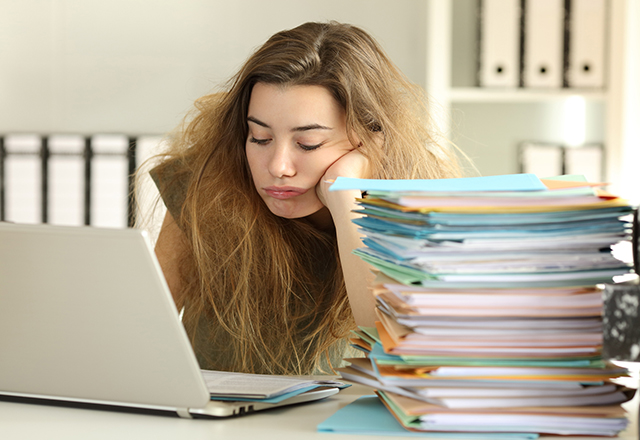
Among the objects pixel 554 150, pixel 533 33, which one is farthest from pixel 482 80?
pixel 554 150

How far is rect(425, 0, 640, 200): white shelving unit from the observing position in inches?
88.4

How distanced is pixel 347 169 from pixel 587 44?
5.06 feet

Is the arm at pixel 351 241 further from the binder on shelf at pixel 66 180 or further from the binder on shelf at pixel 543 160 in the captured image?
the binder on shelf at pixel 66 180

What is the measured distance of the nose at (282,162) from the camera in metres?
1.12

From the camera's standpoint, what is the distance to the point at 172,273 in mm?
1402

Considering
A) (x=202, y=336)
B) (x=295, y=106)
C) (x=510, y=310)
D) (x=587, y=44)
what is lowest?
(x=202, y=336)

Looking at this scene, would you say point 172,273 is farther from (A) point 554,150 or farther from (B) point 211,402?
(A) point 554,150

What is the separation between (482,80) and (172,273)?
1.45 metres

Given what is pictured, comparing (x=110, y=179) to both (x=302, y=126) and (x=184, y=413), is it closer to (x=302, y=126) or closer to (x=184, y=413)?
(x=302, y=126)

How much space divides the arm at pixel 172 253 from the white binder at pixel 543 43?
148cm

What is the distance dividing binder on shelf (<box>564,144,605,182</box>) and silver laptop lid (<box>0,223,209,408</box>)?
6.72 feet

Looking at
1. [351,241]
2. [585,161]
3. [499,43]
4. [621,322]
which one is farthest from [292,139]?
[585,161]

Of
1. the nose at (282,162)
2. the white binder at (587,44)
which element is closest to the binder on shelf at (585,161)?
the white binder at (587,44)

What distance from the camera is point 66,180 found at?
8.75ft
